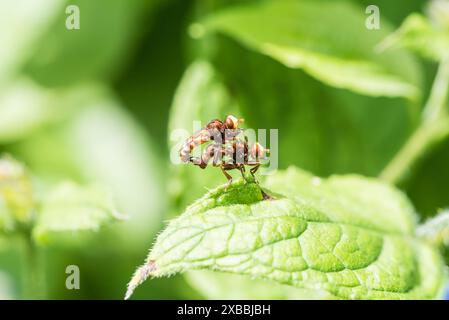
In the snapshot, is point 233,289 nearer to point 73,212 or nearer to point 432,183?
point 73,212

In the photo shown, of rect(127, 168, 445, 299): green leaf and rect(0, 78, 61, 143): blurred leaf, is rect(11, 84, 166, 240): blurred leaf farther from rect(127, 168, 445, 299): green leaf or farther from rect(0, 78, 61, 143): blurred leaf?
rect(127, 168, 445, 299): green leaf

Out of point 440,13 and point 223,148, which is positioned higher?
point 440,13

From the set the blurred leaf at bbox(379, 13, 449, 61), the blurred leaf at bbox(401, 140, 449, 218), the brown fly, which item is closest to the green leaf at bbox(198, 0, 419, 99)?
the blurred leaf at bbox(379, 13, 449, 61)

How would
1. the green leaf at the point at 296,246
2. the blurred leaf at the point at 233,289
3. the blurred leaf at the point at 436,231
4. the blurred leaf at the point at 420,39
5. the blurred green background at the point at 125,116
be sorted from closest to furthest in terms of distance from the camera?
the green leaf at the point at 296,246, the blurred leaf at the point at 436,231, the blurred leaf at the point at 420,39, the blurred leaf at the point at 233,289, the blurred green background at the point at 125,116

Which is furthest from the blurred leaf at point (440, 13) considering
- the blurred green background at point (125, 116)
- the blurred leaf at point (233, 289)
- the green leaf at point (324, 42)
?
the blurred leaf at point (233, 289)

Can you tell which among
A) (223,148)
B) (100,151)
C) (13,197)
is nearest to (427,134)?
(223,148)

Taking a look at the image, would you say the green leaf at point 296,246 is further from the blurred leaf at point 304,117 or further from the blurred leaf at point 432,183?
the blurred leaf at point 432,183
